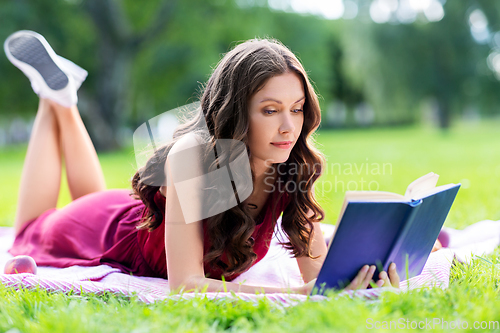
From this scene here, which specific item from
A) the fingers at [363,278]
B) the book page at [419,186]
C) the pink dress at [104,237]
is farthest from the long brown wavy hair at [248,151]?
the book page at [419,186]

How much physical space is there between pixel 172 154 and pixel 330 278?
35.7 inches

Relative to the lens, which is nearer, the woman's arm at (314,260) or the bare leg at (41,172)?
the woman's arm at (314,260)

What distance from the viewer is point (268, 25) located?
1759 cm

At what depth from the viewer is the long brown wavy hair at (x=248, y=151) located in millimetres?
2025

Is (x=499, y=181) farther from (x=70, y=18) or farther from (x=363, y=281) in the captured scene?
(x=70, y=18)

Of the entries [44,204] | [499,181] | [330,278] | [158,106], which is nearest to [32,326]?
[330,278]

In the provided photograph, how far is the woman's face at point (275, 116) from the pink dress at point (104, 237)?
0.38m

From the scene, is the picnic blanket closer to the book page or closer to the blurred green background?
the book page

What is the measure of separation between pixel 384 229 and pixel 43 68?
2.65 m

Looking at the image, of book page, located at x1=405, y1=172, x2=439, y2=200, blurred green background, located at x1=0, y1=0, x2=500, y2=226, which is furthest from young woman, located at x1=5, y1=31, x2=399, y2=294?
blurred green background, located at x1=0, y1=0, x2=500, y2=226

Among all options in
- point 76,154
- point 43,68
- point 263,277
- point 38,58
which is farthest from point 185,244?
point 38,58

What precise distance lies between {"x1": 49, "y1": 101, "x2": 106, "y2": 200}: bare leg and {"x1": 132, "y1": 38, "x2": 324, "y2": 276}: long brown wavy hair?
996mm

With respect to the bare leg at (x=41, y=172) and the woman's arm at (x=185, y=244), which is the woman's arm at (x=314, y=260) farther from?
the bare leg at (x=41, y=172)

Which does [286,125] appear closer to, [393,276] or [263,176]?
[263,176]
